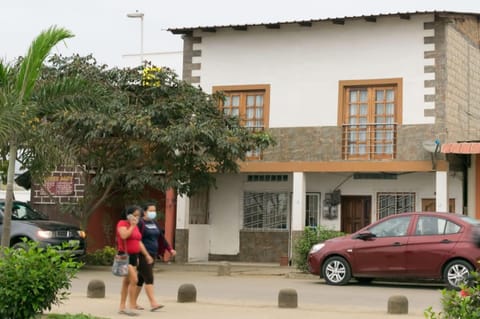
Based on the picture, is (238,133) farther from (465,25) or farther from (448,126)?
(465,25)

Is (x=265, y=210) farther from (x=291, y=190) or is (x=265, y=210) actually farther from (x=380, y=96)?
(x=380, y=96)

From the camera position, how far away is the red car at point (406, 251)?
16156mm

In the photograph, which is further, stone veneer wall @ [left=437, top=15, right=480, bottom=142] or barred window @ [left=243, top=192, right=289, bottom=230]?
barred window @ [left=243, top=192, right=289, bottom=230]

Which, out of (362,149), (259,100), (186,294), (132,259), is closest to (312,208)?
(362,149)

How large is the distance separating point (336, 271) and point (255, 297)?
300 cm

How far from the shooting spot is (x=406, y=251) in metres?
16.6

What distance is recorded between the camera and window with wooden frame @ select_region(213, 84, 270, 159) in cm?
2348

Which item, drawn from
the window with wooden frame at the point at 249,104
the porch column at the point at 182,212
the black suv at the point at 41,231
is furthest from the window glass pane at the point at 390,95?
the black suv at the point at 41,231

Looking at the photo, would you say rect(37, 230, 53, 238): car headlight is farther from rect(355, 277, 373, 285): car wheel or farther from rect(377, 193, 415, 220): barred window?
rect(377, 193, 415, 220): barred window

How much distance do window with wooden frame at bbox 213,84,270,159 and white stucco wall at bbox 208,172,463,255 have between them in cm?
167

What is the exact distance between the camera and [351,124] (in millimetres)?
22375

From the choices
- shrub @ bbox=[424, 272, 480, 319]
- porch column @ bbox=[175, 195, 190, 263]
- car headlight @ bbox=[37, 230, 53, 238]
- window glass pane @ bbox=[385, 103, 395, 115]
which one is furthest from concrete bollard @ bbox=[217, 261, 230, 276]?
shrub @ bbox=[424, 272, 480, 319]

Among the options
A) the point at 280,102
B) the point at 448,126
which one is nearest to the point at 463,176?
the point at 448,126

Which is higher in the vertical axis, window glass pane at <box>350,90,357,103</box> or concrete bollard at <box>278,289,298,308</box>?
window glass pane at <box>350,90,357,103</box>
